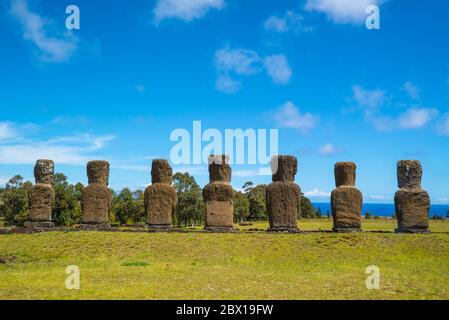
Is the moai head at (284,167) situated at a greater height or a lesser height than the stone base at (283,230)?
greater

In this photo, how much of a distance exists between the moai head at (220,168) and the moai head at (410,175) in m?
9.05

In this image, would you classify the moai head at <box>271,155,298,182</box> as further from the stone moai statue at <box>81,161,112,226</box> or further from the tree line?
the tree line

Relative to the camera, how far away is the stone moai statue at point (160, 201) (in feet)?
83.5

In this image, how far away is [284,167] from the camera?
24.8m

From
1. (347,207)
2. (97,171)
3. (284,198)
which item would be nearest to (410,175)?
(347,207)

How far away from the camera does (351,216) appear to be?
2472 centimetres

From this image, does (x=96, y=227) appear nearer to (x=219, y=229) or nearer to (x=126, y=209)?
(x=219, y=229)

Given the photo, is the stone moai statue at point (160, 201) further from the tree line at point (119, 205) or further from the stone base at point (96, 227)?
the tree line at point (119, 205)

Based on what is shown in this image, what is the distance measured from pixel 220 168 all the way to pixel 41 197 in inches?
389

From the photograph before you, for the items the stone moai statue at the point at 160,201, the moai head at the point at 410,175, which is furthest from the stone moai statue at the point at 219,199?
the moai head at the point at 410,175
